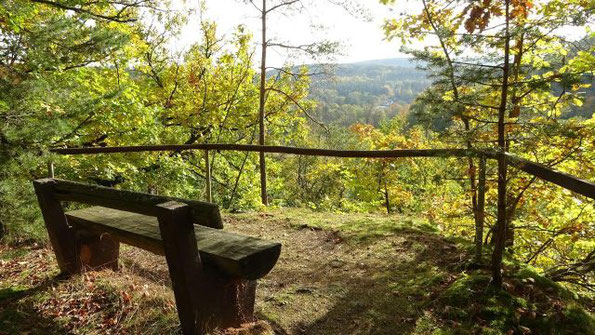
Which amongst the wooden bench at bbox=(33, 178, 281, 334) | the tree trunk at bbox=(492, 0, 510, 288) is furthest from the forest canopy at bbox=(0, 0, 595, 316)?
the wooden bench at bbox=(33, 178, 281, 334)

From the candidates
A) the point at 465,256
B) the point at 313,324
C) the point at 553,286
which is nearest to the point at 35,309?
the point at 313,324

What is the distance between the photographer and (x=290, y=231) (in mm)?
6082

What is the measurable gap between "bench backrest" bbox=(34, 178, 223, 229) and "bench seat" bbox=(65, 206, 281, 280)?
301 mm

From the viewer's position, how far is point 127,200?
2.43 metres

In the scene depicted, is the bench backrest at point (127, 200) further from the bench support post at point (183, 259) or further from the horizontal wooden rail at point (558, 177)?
the horizontal wooden rail at point (558, 177)

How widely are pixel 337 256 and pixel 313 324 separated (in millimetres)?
1839

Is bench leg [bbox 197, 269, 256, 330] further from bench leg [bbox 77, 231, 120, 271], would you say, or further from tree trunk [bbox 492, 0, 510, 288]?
tree trunk [bbox 492, 0, 510, 288]

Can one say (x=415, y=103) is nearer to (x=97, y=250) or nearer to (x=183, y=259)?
(x=183, y=259)

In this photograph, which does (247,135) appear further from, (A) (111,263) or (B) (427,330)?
(B) (427,330)

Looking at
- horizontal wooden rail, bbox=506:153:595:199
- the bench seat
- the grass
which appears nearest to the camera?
horizontal wooden rail, bbox=506:153:595:199

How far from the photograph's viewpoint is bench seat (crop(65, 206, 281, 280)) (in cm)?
228

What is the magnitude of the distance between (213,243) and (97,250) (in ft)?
5.69

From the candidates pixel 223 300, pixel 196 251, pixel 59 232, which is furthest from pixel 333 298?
pixel 59 232

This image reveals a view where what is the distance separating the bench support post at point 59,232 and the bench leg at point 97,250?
0.21 feet
